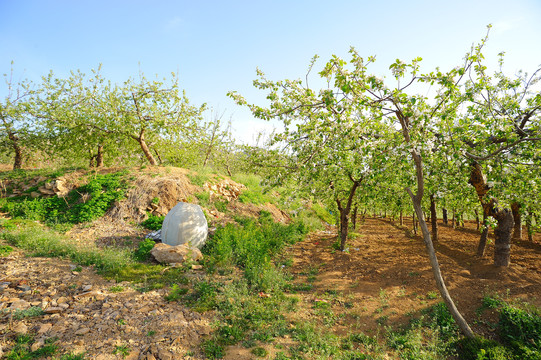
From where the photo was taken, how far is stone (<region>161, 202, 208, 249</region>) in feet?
29.0

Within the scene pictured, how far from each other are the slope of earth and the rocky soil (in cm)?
278

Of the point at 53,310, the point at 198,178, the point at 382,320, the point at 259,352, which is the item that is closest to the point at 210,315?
the point at 259,352

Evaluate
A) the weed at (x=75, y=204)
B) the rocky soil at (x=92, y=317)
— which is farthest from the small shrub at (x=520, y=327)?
the weed at (x=75, y=204)

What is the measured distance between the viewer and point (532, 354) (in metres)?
4.24

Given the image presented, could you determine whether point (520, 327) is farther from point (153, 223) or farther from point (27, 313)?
point (153, 223)

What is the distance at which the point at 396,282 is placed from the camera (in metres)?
7.59

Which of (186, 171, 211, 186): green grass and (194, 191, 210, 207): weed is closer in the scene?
(194, 191, 210, 207): weed

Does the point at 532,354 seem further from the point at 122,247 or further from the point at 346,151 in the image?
the point at 122,247

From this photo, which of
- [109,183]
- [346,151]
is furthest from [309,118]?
[109,183]

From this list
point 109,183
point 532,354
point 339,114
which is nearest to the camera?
point 532,354

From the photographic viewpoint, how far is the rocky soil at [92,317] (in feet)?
13.6

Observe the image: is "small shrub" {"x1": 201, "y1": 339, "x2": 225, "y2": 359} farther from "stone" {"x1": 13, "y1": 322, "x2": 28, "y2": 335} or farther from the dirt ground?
"stone" {"x1": 13, "y1": 322, "x2": 28, "y2": 335}

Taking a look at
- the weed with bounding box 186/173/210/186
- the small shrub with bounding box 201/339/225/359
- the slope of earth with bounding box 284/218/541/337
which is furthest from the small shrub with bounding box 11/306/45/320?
the weed with bounding box 186/173/210/186

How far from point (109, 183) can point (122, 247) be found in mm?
4569
